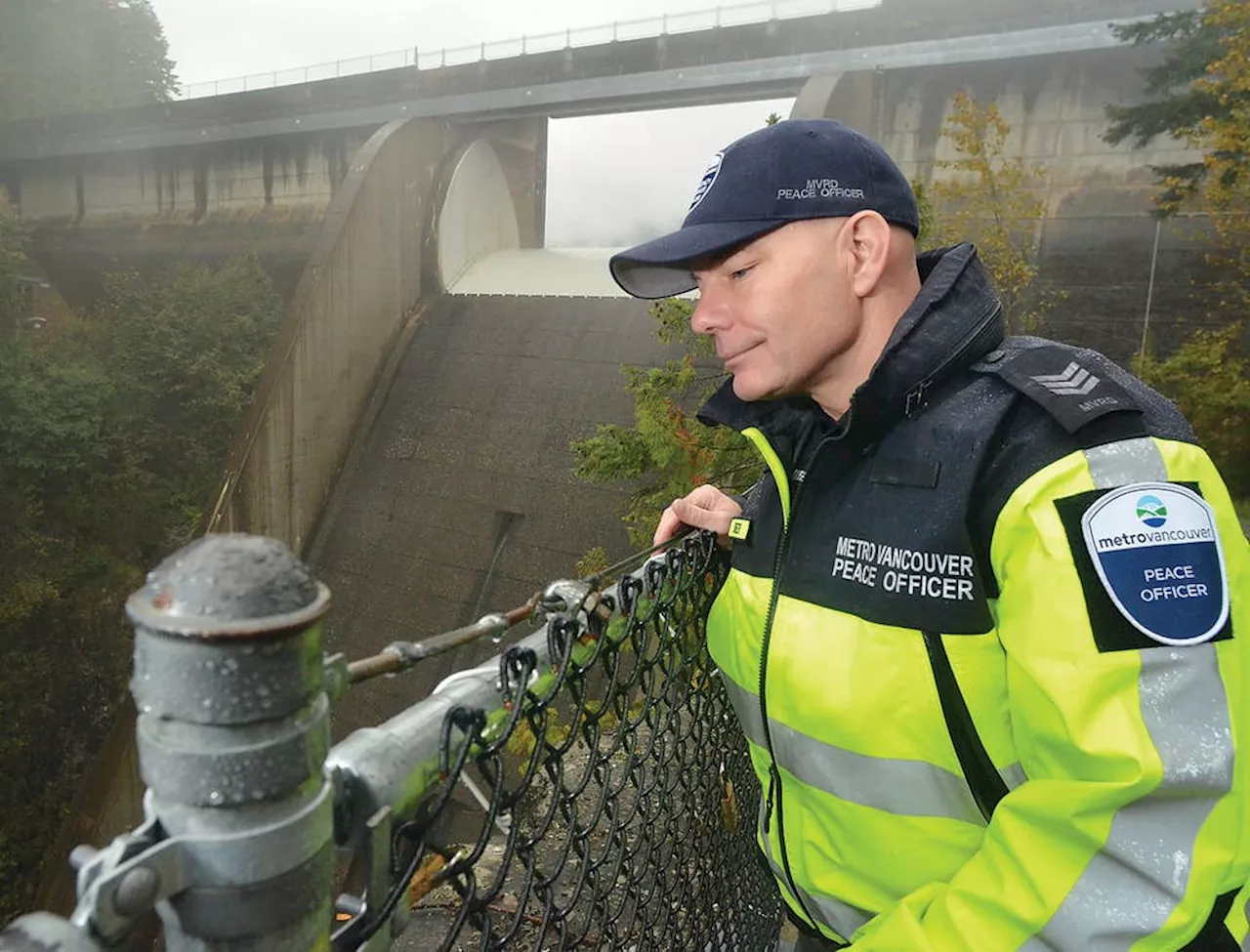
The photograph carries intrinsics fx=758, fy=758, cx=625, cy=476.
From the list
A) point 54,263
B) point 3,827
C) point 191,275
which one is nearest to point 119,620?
point 3,827

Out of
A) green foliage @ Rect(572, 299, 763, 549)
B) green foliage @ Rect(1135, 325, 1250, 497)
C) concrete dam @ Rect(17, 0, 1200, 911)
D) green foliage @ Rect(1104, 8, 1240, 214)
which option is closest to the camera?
green foliage @ Rect(572, 299, 763, 549)

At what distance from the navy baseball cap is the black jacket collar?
0.17 meters

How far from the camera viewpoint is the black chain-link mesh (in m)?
0.85

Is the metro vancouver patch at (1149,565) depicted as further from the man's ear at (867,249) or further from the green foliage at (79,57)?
the green foliage at (79,57)

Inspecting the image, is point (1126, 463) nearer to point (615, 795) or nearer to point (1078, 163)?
point (615, 795)

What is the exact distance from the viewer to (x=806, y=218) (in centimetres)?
124

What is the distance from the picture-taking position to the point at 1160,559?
83cm

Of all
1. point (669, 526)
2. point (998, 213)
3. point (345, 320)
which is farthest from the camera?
point (345, 320)

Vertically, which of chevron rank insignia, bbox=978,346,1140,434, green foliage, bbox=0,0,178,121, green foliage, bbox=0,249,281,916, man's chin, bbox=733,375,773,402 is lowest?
green foliage, bbox=0,249,281,916

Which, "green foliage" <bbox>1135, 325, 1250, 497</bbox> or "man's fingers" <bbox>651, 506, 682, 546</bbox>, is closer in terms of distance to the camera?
"man's fingers" <bbox>651, 506, 682, 546</bbox>

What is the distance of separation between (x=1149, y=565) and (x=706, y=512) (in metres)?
0.90

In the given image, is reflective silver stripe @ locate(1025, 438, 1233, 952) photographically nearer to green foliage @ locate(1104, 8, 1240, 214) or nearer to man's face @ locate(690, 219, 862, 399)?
man's face @ locate(690, 219, 862, 399)

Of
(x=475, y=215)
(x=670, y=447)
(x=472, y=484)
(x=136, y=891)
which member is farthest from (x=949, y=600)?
(x=475, y=215)

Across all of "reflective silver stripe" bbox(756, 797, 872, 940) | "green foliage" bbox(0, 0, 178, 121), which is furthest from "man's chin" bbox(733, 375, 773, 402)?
"green foliage" bbox(0, 0, 178, 121)
